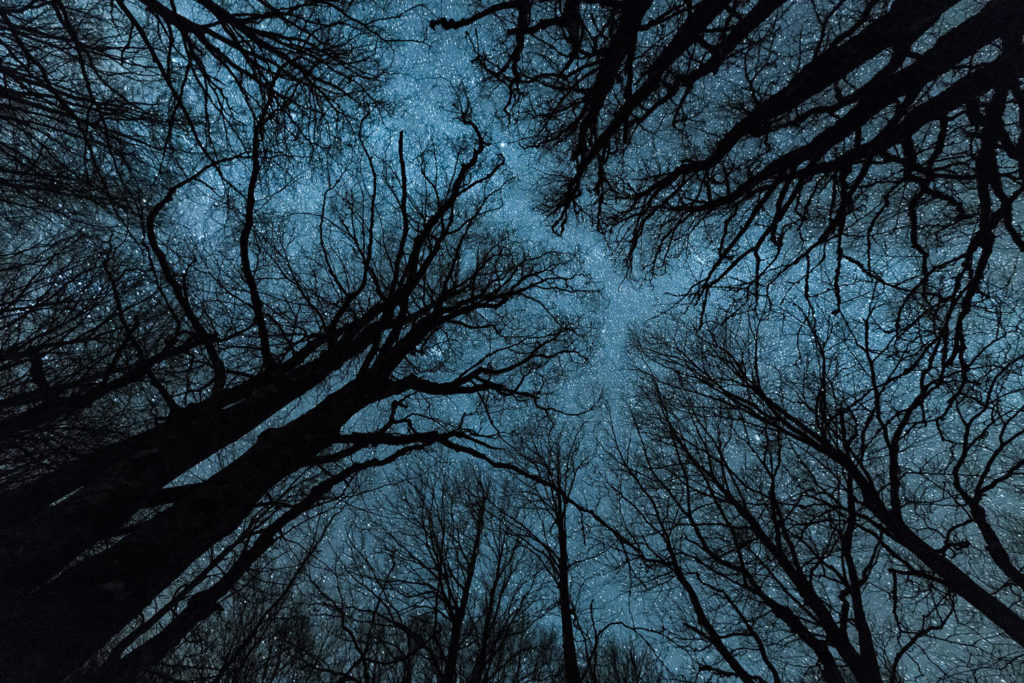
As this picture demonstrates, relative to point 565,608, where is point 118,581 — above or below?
below

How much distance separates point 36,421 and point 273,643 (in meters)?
5.27

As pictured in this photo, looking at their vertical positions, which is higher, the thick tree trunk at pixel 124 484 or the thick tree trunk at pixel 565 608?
the thick tree trunk at pixel 565 608

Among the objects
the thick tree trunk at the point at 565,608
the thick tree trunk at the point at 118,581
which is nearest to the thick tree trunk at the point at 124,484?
the thick tree trunk at the point at 118,581

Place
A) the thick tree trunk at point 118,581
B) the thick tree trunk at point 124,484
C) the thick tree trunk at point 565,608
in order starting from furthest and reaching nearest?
the thick tree trunk at point 565,608 → the thick tree trunk at point 124,484 → the thick tree trunk at point 118,581

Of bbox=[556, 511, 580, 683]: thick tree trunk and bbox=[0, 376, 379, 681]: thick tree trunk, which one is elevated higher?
bbox=[556, 511, 580, 683]: thick tree trunk

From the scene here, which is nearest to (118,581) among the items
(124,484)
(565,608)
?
(124,484)

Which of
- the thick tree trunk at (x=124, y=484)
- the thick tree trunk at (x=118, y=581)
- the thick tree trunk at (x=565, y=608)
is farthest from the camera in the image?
the thick tree trunk at (x=565, y=608)

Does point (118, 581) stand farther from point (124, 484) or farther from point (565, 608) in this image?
point (565, 608)

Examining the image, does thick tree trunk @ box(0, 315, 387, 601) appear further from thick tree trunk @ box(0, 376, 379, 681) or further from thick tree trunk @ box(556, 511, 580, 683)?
thick tree trunk @ box(556, 511, 580, 683)

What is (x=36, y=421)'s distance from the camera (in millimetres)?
4113

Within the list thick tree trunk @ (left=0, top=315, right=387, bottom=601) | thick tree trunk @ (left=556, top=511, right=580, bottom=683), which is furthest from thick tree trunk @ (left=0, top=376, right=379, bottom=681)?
thick tree trunk @ (left=556, top=511, right=580, bottom=683)

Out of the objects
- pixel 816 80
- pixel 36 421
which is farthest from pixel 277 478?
pixel 816 80

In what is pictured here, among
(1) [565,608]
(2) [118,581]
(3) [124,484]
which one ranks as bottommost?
(2) [118,581]

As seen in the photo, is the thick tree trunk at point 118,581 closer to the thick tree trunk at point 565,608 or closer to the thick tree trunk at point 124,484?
the thick tree trunk at point 124,484
